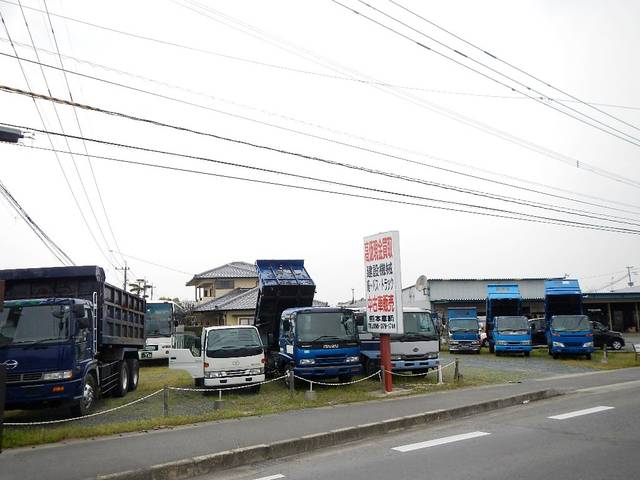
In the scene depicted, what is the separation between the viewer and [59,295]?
1184 cm

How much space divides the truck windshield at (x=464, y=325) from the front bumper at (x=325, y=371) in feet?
50.7

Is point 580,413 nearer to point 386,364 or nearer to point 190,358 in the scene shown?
point 386,364

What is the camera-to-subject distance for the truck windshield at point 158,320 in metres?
24.5

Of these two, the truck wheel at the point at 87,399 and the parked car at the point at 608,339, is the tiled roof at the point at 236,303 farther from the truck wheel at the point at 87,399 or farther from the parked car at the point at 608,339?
the truck wheel at the point at 87,399

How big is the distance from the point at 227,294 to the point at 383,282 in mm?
29524

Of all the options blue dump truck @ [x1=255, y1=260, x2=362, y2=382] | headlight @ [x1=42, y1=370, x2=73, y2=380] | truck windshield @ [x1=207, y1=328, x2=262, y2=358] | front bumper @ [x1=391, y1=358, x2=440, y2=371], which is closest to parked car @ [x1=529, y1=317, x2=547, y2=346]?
front bumper @ [x1=391, y1=358, x2=440, y2=371]

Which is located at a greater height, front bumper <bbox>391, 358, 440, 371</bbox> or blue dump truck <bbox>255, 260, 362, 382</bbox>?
blue dump truck <bbox>255, 260, 362, 382</bbox>

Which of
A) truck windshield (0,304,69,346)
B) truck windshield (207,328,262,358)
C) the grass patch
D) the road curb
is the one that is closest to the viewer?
→ the road curb

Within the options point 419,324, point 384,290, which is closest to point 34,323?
point 384,290

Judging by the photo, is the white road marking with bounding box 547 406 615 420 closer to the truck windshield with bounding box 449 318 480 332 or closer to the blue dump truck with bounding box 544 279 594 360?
the blue dump truck with bounding box 544 279 594 360

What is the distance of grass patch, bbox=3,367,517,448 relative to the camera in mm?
8658

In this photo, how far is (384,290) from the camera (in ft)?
Answer: 43.9

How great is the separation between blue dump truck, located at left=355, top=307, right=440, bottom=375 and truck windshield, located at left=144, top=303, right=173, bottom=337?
1226 centimetres

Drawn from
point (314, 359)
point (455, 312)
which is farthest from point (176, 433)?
point (455, 312)
